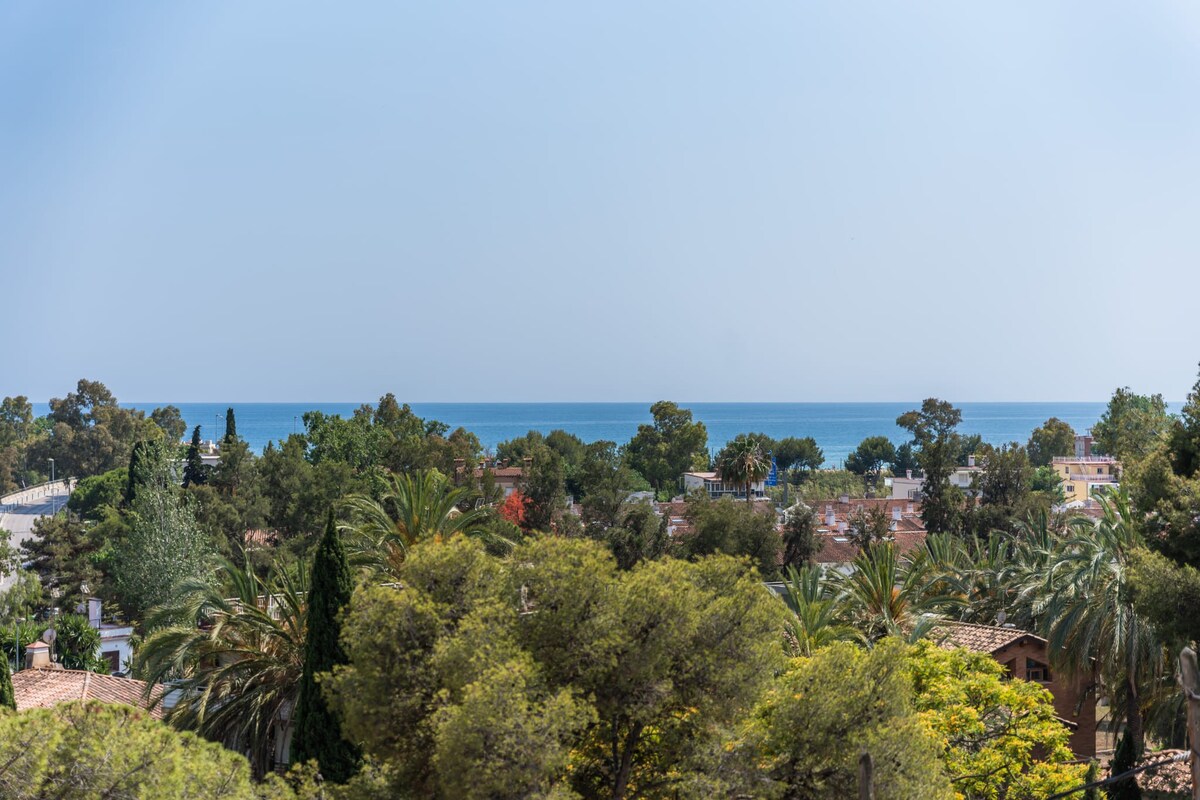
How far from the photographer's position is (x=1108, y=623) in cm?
2442

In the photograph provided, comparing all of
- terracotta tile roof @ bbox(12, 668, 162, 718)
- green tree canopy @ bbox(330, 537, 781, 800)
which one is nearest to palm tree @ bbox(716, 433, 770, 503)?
terracotta tile roof @ bbox(12, 668, 162, 718)

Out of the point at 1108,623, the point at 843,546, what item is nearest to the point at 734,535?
the point at 843,546

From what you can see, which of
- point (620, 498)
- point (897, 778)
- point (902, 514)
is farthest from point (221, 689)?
point (902, 514)

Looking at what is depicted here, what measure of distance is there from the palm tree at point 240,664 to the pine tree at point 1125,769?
601 inches

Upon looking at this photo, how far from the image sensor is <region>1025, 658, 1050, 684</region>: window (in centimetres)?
2934

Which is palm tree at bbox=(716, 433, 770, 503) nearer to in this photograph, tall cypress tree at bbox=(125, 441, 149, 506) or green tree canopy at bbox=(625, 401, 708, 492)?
tall cypress tree at bbox=(125, 441, 149, 506)

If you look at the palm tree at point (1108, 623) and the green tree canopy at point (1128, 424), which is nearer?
the palm tree at point (1108, 623)

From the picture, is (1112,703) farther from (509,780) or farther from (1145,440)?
(1145,440)

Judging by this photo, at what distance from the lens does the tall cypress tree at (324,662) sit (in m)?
16.4

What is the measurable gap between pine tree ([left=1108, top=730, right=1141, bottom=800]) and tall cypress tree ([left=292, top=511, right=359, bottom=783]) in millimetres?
14355

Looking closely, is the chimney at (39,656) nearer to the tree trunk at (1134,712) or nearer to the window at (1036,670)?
the window at (1036,670)

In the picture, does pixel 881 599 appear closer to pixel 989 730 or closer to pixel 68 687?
pixel 989 730

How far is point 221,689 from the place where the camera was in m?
19.5

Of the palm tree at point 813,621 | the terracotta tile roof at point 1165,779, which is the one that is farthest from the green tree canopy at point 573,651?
the terracotta tile roof at point 1165,779
